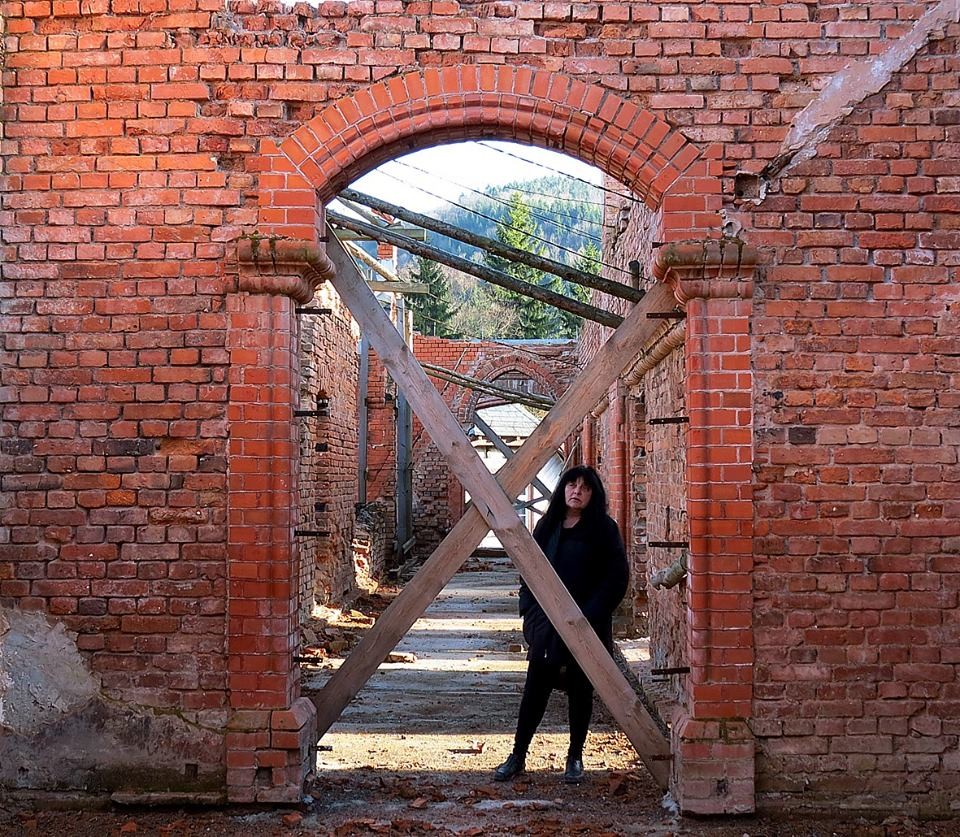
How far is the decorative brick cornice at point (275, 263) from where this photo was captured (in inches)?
159

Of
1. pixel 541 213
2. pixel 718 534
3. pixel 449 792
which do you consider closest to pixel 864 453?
pixel 718 534

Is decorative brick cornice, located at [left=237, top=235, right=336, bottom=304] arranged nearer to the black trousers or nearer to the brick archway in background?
the brick archway in background

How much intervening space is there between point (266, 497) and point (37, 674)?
1.39m

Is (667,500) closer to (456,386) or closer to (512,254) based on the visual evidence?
(512,254)

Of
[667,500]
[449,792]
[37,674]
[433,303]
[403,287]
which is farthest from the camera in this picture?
[433,303]

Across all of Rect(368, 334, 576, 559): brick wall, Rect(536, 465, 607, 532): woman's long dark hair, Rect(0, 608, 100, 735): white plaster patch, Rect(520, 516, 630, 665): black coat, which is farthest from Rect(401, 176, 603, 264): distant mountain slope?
Rect(0, 608, 100, 735): white plaster patch

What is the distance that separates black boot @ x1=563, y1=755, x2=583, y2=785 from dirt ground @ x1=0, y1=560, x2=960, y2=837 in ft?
0.14

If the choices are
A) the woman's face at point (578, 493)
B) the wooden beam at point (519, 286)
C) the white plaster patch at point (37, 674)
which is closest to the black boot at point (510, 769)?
the woman's face at point (578, 493)

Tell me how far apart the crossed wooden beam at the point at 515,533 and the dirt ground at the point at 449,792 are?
1.24 feet

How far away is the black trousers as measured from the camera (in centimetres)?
466

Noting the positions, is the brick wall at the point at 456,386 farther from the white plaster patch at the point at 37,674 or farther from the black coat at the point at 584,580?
the white plaster patch at the point at 37,674

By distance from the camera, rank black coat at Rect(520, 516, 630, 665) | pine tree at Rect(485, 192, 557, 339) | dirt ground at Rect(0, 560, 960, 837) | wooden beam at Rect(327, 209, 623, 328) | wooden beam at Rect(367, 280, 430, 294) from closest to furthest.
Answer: dirt ground at Rect(0, 560, 960, 837) → black coat at Rect(520, 516, 630, 665) → wooden beam at Rect(327, 209, 623, 328) → wooden beam at Rect(367, 280, 430, 294) → pine tree at Rect(485, 192, 557, 339)

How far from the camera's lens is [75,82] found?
164 inches

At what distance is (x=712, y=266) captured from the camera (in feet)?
13.2
